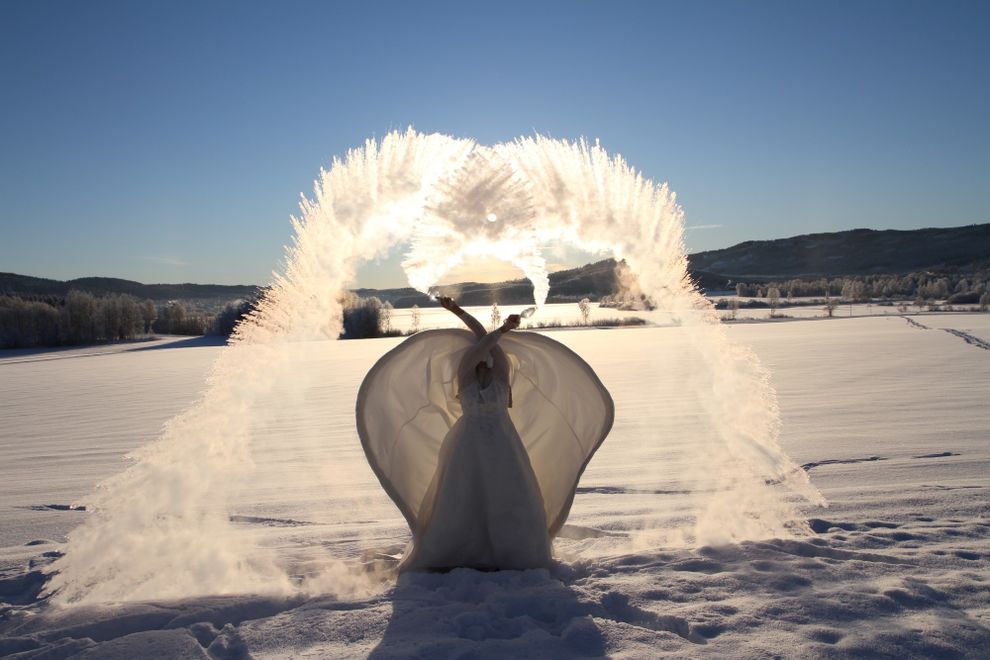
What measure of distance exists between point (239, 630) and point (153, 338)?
104 feet

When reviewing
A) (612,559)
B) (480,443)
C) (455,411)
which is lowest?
(612,559)

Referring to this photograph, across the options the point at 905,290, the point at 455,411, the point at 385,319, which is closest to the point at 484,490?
the point at 455,411

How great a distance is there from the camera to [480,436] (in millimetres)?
3523

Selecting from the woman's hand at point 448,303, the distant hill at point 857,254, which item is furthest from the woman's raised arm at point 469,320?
the distant hill at point 857,254

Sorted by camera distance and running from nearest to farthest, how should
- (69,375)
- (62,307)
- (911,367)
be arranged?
(911,367) → (69,375) → (62,307)

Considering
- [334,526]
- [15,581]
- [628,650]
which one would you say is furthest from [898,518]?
[15,581]

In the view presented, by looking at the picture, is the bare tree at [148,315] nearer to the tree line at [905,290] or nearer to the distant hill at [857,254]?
the tree line at [905,290]

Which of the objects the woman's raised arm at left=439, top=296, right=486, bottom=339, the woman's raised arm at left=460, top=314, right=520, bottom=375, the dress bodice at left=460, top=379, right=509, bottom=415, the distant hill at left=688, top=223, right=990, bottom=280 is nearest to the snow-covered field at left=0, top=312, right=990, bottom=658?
the dress bodice at left=460, top=379, right=509, bottom=415

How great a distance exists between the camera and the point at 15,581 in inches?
146

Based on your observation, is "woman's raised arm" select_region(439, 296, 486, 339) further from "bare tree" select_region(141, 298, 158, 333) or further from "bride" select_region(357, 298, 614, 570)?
"bare tree" select_region(141, 298, 158, 333)

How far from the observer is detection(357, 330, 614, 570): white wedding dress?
3537 mm

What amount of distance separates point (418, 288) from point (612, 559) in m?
2.27

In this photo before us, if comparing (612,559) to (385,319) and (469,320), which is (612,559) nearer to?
(469,320)

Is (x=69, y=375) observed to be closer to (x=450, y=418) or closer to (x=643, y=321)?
(x=450, y=418)
